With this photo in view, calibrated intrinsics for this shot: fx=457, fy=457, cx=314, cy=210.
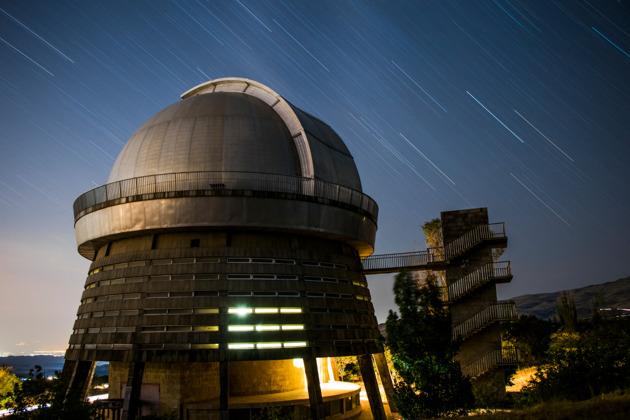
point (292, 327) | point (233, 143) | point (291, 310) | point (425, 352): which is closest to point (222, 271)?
point (291, 310)

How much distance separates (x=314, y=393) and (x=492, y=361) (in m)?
12.2

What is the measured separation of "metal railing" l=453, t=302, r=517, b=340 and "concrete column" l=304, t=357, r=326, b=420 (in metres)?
10.4

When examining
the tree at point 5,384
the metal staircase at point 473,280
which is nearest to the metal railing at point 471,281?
the metal staircase at point 473,280

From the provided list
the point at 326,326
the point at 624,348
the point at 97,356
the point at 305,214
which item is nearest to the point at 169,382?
the point at 97,356

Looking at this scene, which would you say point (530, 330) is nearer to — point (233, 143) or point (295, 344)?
point (295, 344)

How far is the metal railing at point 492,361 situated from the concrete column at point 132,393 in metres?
18.6

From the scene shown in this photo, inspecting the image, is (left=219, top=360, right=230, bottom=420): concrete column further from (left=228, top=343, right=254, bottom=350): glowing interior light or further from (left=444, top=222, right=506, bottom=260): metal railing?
(left=444, top=222, right=506, bottom=260): metal railing

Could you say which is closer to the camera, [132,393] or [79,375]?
[132,393]

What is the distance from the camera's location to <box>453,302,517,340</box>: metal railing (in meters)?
27.0

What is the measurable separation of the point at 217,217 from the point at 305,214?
14.2 ft

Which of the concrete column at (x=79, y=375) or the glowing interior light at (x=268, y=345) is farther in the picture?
the concrete column at (x=79, y=375)

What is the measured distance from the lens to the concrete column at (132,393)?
63.8 feet

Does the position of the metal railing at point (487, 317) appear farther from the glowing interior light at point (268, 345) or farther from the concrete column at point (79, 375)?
the concrete column at point (79, 375)

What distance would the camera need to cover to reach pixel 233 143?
23.6m
